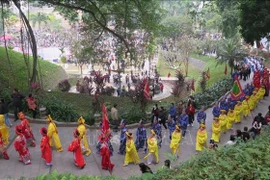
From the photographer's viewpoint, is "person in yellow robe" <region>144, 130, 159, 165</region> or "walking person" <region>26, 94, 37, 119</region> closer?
"person in yellow robe" <region>144, 130, 159, 165</region>

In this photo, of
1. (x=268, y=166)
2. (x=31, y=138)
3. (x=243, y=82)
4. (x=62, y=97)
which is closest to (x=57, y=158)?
(x=31, y=138)

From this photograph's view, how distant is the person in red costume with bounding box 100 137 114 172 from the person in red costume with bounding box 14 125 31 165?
2050mm

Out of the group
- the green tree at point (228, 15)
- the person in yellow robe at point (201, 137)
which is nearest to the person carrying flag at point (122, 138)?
the person in yellow robe at point (201, 137)

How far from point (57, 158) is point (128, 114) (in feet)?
13.7

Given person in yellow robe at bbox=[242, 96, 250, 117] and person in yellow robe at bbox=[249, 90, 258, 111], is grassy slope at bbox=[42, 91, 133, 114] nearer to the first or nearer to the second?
person in yellow robe at bbox=[242, 96, 250, 117]

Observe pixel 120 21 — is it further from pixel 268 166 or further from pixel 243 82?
pixel 268 166

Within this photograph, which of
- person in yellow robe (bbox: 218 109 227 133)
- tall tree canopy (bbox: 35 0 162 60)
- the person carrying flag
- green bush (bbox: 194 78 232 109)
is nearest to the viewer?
the person carrying flag

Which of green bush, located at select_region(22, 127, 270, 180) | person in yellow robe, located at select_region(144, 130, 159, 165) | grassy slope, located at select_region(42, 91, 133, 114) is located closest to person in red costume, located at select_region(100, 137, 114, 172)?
person in yellow robe, located at select_region(144, 130, 159, 165)

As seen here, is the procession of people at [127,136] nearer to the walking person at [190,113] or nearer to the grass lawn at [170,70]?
the walking person at [190,113]

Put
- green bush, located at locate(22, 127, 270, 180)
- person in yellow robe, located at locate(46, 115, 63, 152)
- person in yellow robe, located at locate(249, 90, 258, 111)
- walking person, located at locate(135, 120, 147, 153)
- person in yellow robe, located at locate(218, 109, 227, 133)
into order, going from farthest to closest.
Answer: person in yellow robe, located at locate(249, 90, 258, 111)
person in yellow robe, located at locate(218, 109, 227, 133)
walking person, located at locate(135, 120, 147, 153)
person in yellow robe, located at locate(46, 115, 63, 152)
green bush, located at locate(22, 127, 270, 180)

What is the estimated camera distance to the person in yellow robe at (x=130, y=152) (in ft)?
30.4

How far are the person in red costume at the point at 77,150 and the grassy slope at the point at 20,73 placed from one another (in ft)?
29.0

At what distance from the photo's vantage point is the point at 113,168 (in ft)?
30.8

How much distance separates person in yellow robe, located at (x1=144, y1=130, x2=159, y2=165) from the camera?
938cm
